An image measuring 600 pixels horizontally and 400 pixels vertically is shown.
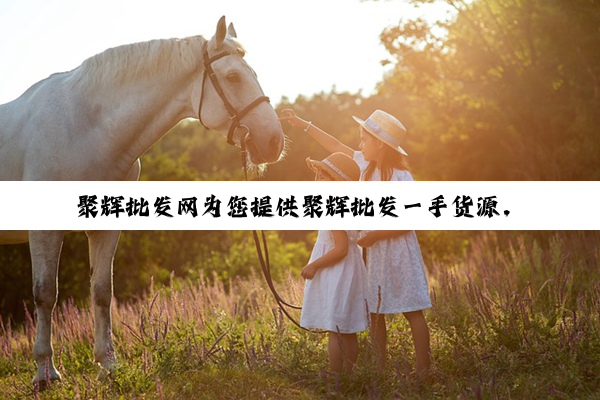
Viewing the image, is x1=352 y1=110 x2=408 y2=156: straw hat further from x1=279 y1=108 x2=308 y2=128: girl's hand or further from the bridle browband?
the bridle browband

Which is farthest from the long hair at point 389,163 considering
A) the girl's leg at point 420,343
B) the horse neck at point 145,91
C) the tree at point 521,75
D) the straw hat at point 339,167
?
the tree at point 521,75

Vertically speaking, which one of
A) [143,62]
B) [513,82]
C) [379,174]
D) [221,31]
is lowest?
[379,174]

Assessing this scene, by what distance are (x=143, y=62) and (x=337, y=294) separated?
95.2 inches

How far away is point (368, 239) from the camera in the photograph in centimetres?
412

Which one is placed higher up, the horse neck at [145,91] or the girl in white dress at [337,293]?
the horse neck at [145,91]

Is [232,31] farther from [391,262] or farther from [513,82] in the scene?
[513,82]

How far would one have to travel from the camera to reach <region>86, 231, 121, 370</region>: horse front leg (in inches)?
186

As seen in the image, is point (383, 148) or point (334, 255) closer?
point (334, 255)

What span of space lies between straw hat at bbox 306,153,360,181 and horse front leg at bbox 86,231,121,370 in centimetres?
189

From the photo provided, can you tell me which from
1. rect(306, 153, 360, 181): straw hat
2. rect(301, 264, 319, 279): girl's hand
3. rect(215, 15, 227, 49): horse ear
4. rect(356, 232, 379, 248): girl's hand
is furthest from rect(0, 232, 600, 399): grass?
rect(215, 15, 227, 49): horse ear

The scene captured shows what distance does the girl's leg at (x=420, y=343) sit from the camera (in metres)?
4.05

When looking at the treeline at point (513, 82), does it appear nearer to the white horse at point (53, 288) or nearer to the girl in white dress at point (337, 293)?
the girl in white dress at point (337, 293)

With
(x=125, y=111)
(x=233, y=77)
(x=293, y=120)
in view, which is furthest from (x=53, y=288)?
(x=293, y=120)

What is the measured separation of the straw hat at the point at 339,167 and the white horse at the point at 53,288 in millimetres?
1921
